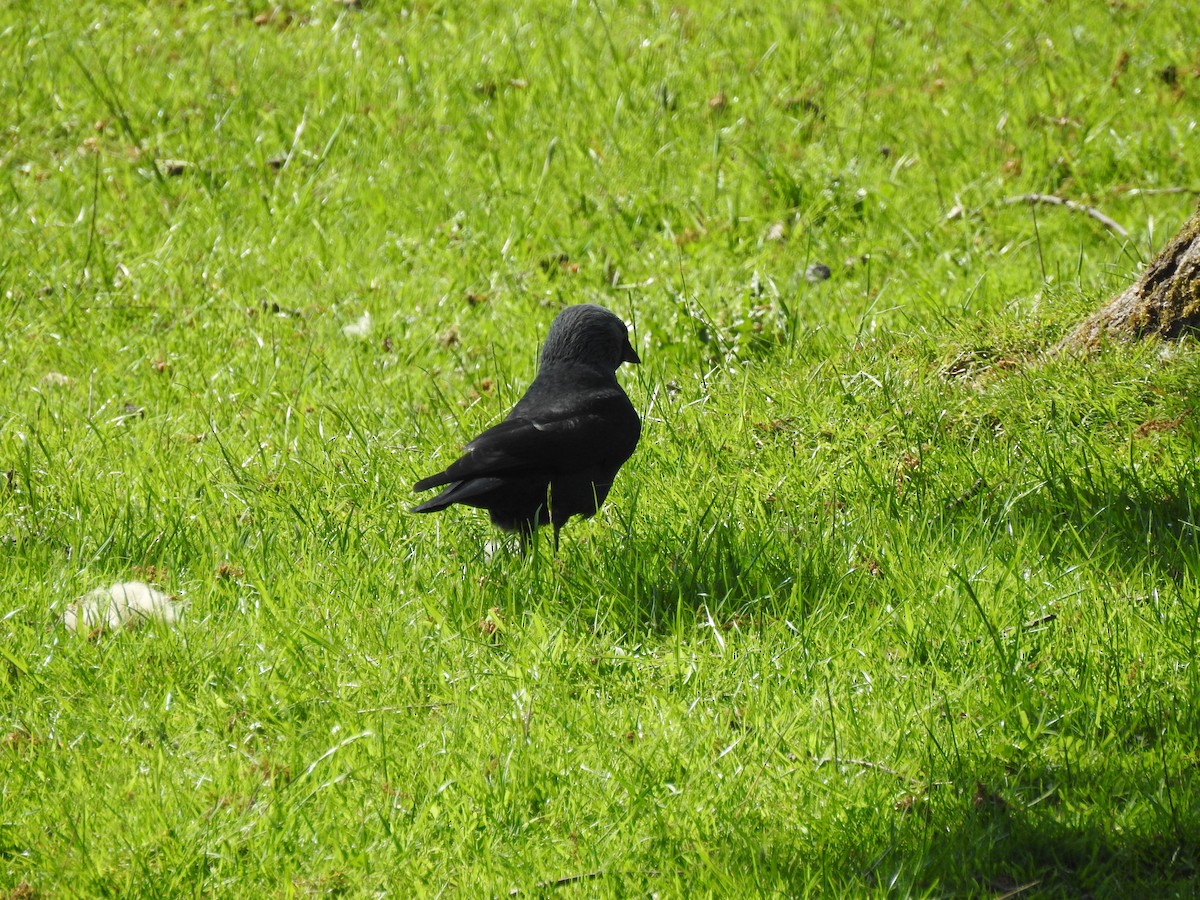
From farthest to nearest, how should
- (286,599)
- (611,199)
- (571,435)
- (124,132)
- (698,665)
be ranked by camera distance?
(124,132) < (611,199) < (571,435) < (286,599) < (698,665)

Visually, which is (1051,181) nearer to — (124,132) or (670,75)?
(670,75)

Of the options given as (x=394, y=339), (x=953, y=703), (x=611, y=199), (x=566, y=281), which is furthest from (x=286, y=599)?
(x=611, y=199)

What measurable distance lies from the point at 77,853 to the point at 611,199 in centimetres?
491

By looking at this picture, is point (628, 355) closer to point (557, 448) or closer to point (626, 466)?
point (626, 466)

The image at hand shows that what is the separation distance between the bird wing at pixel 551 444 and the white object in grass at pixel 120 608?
0.81m

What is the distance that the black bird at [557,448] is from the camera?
3.76 metres

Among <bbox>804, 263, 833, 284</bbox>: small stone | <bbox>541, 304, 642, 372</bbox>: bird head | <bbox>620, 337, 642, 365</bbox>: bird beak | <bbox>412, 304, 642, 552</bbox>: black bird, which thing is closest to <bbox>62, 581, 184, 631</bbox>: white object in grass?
<bbox>412, 304, 642, 552</bbox>: black bird

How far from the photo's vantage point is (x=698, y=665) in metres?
3.34

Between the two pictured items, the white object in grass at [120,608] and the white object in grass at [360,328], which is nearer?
the white object in grass at [120,608]

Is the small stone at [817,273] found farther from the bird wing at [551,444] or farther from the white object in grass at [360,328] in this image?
the bird wing at [551,444]

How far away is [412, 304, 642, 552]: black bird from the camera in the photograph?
3762 millimetres

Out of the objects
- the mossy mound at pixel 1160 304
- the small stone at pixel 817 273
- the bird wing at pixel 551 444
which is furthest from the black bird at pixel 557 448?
the small stone at pixel 817 273

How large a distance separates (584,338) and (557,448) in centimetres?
57

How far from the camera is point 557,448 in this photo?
152 inches
